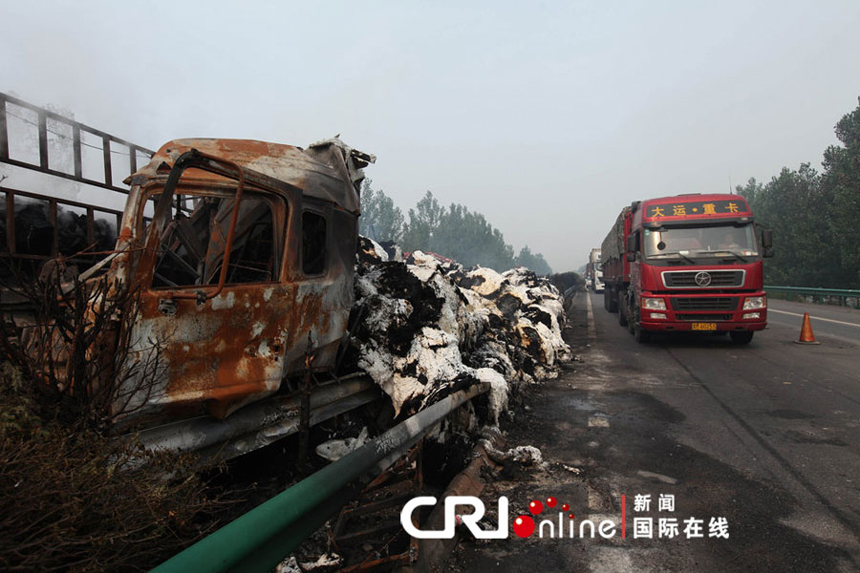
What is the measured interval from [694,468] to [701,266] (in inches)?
259

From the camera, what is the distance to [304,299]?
346cm

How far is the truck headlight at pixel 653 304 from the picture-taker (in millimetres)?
9742

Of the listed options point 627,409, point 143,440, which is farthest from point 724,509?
point 143,440

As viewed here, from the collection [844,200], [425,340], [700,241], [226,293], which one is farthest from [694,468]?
[844,200]

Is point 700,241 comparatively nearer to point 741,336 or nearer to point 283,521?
point 741,336

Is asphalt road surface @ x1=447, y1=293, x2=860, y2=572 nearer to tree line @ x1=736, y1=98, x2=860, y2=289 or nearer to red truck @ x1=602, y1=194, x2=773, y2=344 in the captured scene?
red truck @ x1=602, y1=194, x2=773, y2=344

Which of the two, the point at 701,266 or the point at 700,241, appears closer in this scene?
the point at 701,266

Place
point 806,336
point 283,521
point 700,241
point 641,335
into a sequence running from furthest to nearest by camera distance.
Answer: point 641,335 < point 806,336 < point 700,241 < point 283,521

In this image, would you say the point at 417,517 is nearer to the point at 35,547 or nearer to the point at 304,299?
the point at 304,299

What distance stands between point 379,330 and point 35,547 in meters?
3.42

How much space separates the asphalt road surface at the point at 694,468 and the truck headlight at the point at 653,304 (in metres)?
1.81

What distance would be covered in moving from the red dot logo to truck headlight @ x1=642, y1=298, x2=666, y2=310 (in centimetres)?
768

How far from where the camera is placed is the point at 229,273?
3.51m

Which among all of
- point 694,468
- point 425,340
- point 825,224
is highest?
point 825,224
